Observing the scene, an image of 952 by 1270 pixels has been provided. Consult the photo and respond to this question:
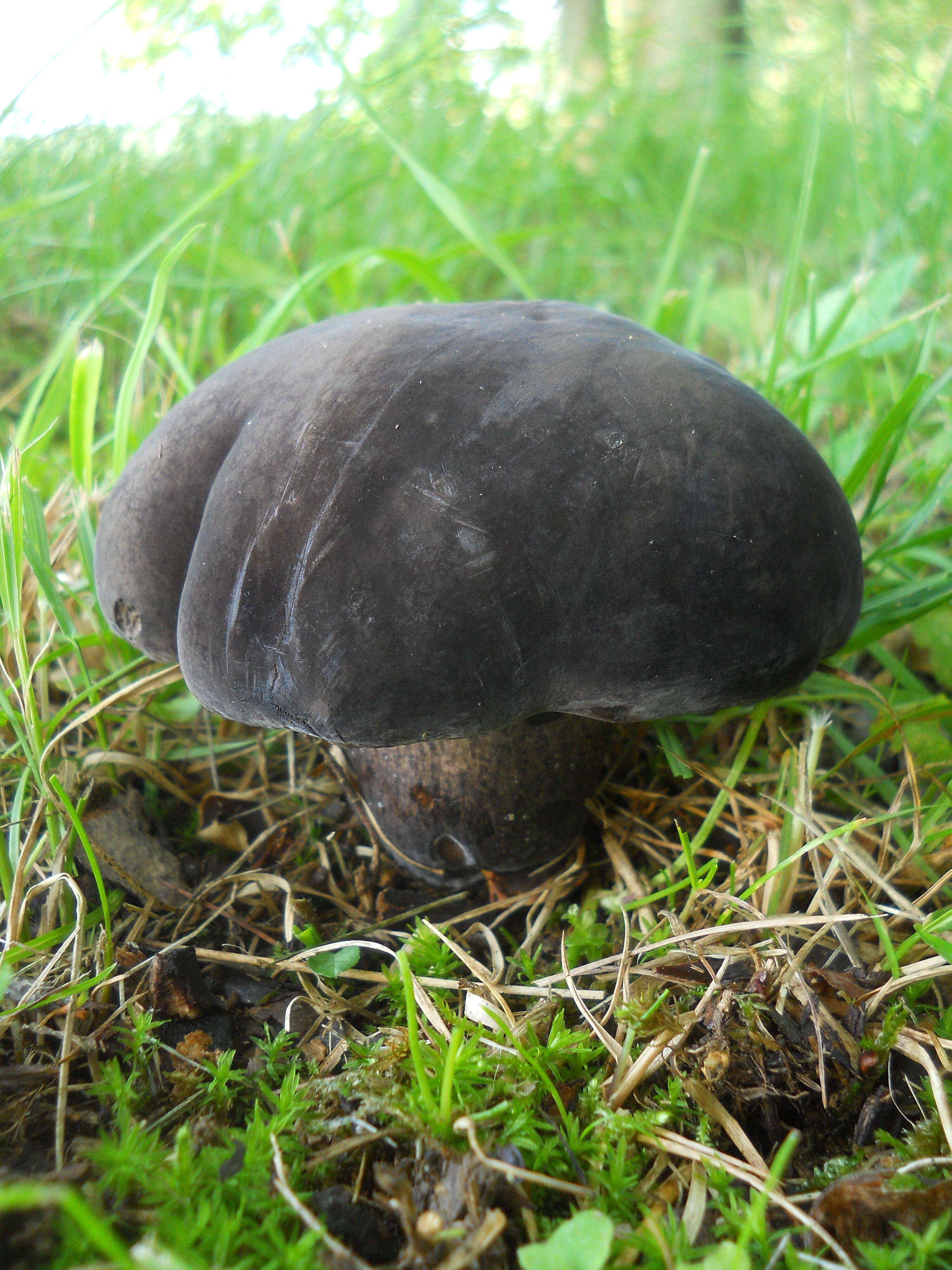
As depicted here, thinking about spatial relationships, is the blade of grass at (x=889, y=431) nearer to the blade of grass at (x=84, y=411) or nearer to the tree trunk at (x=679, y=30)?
the blade of grass at (x=84, y=411)

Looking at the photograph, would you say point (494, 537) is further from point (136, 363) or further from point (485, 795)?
point (136, 363)

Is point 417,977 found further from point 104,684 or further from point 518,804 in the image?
point 104,684

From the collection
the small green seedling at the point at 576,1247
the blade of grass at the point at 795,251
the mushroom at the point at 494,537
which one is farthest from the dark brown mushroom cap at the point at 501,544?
the blade of grass at the point at 795,251

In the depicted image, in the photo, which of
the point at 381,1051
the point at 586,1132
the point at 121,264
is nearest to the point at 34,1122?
the point at 381,1051

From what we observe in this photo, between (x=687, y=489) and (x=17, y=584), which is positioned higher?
(x=17, y=584)

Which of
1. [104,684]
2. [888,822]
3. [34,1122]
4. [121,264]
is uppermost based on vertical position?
[121,264]
